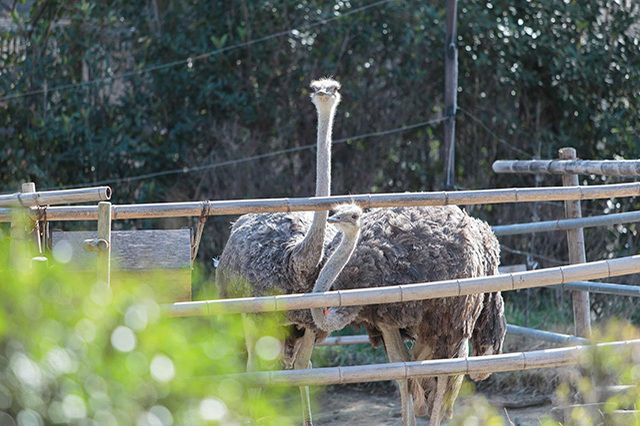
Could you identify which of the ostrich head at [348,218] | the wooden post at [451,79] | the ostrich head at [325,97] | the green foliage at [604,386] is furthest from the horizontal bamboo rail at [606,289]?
the wooden post at [451,79]

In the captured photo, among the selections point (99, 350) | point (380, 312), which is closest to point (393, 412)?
point (380, 312)

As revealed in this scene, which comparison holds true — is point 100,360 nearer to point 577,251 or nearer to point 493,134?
point 577,251

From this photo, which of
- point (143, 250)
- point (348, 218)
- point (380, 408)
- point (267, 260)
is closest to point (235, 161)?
point (380, 408)

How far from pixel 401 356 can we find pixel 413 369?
4.80 ft

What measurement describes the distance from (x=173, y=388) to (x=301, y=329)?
11.7ft

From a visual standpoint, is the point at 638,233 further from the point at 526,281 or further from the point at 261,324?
the point at 526,281

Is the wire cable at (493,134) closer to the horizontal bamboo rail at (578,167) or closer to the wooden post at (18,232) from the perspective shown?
the horizontal bamboo rail at (578,167)

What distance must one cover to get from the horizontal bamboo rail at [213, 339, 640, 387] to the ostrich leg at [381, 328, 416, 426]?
1.33 metres

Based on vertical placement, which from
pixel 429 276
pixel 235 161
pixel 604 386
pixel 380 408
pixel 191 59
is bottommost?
pixel 380 408

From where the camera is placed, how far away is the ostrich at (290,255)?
432 cm

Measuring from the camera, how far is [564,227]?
4750mm

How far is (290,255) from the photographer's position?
174 inches

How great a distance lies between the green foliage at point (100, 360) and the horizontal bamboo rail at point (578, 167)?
3008mm

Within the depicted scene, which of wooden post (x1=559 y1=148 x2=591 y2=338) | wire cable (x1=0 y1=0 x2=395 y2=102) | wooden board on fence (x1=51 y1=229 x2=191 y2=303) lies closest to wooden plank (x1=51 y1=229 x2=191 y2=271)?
wooden board on fence (x1=51 y1=229 x2=191 y2=303)
